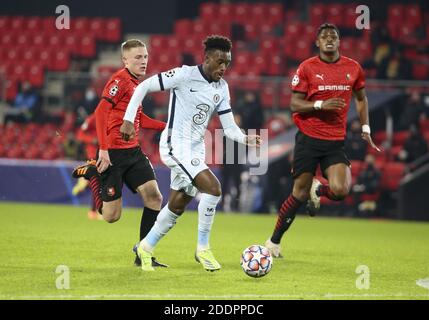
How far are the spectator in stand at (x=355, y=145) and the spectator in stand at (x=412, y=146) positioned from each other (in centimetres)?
81

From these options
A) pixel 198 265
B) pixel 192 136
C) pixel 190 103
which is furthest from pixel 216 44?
pixel 198 265

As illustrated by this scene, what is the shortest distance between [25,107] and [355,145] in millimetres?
7992

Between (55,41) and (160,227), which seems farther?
(55,41)

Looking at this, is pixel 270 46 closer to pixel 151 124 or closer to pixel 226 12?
pixel 226 12

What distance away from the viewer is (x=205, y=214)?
336 inches

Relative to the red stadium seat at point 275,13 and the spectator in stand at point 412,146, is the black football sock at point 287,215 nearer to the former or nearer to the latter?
the spectator in stand at point 412,146

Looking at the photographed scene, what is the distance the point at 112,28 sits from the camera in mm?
24906

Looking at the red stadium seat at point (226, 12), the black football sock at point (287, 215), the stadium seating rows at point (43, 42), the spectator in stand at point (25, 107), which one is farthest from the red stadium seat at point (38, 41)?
the black football sock at point (287, 215)

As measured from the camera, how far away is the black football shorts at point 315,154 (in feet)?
31.6

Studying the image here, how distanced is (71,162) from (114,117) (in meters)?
9.93

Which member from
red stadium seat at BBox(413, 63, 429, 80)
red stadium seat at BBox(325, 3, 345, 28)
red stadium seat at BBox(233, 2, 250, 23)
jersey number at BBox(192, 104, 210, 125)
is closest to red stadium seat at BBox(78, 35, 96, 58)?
red stadium seat at BBox(233, 2, 250, 23)

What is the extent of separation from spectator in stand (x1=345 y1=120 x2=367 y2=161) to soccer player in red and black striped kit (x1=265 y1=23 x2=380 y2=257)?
8609mm

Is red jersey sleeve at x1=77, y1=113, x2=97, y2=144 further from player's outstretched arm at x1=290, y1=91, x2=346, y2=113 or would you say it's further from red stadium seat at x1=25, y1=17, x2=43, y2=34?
red stadium seat at x1=25, y1=17, x2=43, y2=34
